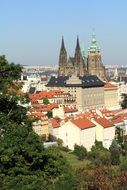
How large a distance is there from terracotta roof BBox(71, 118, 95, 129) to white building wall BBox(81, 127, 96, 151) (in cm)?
38

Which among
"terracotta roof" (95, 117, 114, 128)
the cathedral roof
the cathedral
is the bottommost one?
"terracotta roof" (95, 117, 114, 128)

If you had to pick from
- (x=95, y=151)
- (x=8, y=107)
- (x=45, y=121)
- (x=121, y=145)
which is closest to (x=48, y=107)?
(x=45, y=121)

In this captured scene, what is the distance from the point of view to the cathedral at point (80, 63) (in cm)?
12309

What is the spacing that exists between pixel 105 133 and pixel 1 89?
4171 cm

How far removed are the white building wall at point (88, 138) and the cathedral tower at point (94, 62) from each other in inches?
2613

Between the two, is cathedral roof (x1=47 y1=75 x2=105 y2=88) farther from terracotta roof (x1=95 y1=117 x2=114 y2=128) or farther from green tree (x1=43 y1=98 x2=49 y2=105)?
terracotta roof (x1=95 y1=117 x2=114 y2=128)

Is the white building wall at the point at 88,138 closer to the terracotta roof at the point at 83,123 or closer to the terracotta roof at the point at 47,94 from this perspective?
the terracotta roof at the point at 83,123

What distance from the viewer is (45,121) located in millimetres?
58594

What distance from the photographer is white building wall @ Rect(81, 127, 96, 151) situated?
56.4 metres

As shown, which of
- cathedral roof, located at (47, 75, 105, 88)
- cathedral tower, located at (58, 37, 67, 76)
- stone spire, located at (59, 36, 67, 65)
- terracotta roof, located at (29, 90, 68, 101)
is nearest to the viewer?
terracotta roof, located at (29, 90, 68, 101)

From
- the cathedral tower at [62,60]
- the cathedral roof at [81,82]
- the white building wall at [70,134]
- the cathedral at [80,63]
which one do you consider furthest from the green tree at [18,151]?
the cathedral tower at [62,60]

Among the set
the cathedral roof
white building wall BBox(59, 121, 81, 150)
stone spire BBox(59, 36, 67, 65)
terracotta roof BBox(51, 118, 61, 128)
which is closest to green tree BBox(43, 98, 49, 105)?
the cathedral roof

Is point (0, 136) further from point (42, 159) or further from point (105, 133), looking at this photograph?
point (105, 133)

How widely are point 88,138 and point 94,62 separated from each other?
227ft
